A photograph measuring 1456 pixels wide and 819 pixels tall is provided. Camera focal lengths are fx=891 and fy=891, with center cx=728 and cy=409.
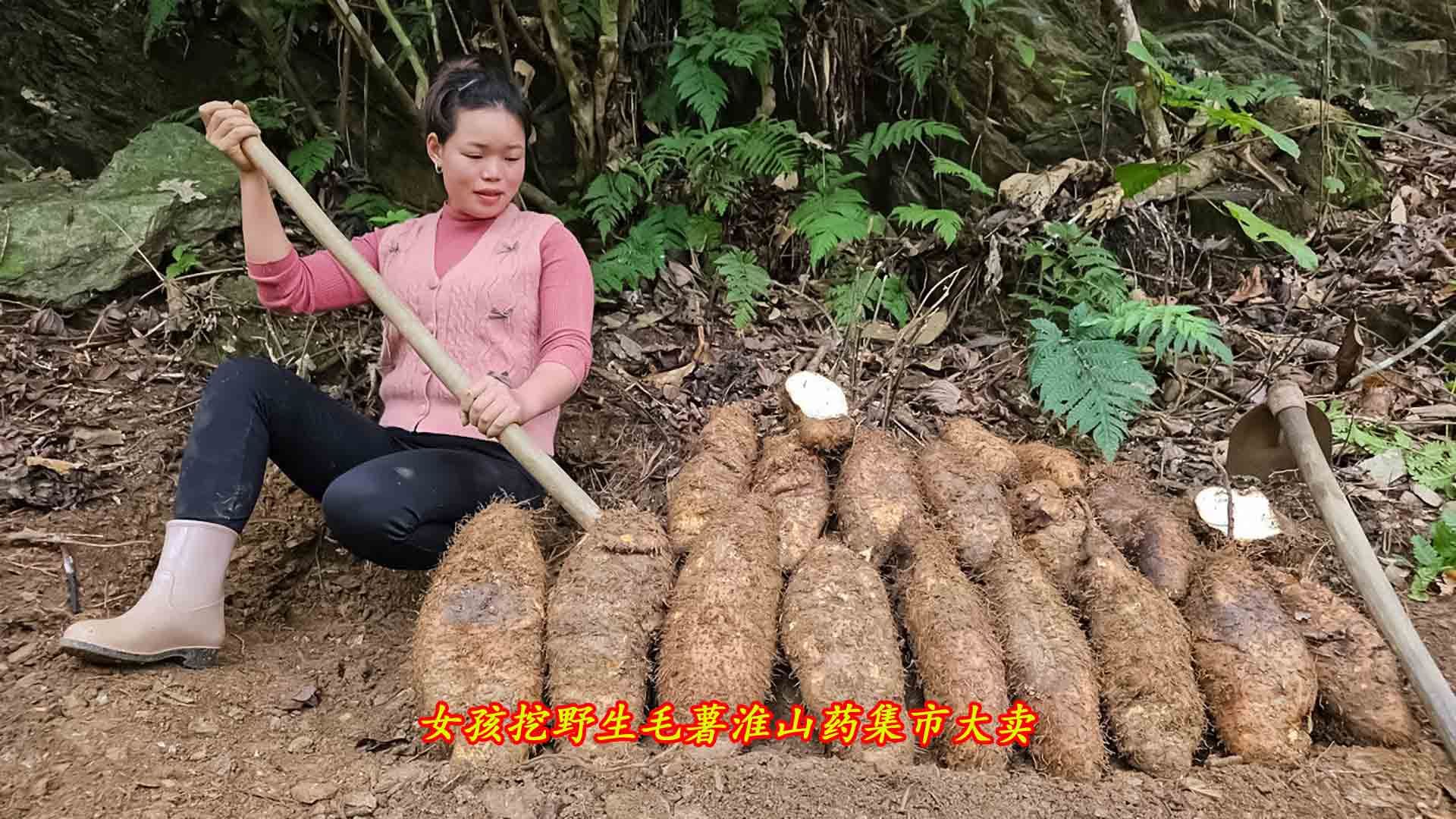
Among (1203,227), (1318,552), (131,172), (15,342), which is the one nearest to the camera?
(1318,552)

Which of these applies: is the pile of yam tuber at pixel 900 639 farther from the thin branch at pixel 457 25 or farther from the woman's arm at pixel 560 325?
the thin branch at pixel 457 25

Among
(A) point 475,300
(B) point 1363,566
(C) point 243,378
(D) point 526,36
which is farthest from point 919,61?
(C) point 243,378

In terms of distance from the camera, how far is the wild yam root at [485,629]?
1.93 meters

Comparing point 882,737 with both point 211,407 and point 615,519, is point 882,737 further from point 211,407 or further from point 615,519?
point 211,407

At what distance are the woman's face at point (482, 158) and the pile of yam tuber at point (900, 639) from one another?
0.89 m

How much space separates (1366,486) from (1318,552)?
1.85 feet

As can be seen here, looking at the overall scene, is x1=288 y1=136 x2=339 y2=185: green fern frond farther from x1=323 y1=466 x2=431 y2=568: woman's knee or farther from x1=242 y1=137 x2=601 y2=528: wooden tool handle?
x1=323 y1=466 x2=431 y2=568: woman's knee

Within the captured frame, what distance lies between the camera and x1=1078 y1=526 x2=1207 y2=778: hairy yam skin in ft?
6.41

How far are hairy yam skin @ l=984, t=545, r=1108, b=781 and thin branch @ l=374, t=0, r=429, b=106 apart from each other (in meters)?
2.88

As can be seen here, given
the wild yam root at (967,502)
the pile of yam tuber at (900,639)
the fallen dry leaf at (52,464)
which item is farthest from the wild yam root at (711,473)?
the fallen dry leaf at (52,464)

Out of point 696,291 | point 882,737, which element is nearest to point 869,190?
point 696,291

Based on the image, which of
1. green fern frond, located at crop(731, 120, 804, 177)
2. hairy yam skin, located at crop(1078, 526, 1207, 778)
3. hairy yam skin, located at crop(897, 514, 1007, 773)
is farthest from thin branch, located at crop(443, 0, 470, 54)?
hairy yam skin, located at crop(1078, 526, 1207, 778)

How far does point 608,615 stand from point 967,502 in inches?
41.9

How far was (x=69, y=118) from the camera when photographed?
417 centimetres
